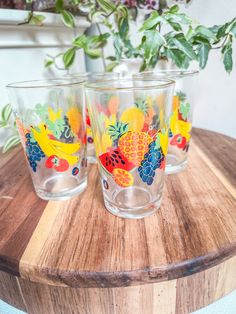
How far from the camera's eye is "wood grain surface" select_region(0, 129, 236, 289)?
0.25m

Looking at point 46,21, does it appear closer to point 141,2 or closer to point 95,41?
point 95,41

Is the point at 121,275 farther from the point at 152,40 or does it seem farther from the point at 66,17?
the point at 66,17

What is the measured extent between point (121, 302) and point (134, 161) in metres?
0.16

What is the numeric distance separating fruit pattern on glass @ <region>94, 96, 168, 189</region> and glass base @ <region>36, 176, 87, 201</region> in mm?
101

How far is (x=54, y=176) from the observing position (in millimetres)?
408

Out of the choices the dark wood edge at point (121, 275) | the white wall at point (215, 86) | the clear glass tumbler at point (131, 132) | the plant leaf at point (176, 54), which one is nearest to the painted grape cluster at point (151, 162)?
the clear glass tumbler at point (131, 132)

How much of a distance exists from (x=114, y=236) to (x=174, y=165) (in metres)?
0.21

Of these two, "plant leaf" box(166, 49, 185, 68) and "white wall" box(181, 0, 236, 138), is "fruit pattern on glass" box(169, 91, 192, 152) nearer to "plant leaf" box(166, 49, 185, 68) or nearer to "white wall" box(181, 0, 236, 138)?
"plant leaf" box(166, 49, 185, 68)

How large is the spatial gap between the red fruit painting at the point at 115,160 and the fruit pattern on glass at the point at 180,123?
0.47ft

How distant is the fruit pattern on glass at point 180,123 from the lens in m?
0.42

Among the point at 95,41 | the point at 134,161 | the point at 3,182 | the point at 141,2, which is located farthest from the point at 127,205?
the point at 141,2

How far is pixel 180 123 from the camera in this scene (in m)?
0.43

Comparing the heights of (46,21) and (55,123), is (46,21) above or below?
above

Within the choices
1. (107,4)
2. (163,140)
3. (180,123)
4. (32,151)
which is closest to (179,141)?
(180,123)
